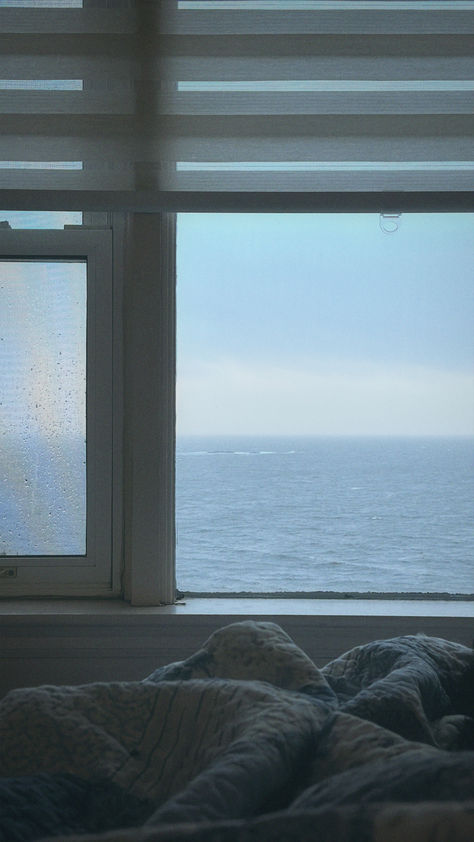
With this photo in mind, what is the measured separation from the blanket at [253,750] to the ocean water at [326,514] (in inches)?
45.7

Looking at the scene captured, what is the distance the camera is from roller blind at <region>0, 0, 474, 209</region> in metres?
1.85

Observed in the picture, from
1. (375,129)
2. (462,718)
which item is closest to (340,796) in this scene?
(462,718)

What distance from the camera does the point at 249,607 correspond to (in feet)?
6.63

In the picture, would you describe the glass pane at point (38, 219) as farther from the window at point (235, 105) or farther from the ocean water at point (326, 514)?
the ocean water at point (326, 514)

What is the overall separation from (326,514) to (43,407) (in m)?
0.80

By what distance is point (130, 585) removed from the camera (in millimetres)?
2035

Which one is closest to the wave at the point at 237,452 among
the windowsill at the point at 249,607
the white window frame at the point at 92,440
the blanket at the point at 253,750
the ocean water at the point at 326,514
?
the ocean water at the point at 326,514

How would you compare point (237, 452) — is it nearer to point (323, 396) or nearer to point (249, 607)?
point (323, 396)

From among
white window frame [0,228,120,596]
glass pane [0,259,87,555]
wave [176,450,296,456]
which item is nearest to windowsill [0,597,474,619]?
white window frame [0,228,120,596]

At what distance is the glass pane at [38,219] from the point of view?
6.93 feet

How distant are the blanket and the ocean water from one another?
1.16 metres

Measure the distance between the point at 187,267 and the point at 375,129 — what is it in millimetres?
585

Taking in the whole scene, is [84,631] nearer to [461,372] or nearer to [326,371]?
[326,371]

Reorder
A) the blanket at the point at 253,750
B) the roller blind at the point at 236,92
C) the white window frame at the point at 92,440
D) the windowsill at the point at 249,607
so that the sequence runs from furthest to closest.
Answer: the white window frame at the point at 92,440 → the windowsill at the point at 249,607 → the roller blind at the point at 236,92 → the blanket at the point at 253,750
